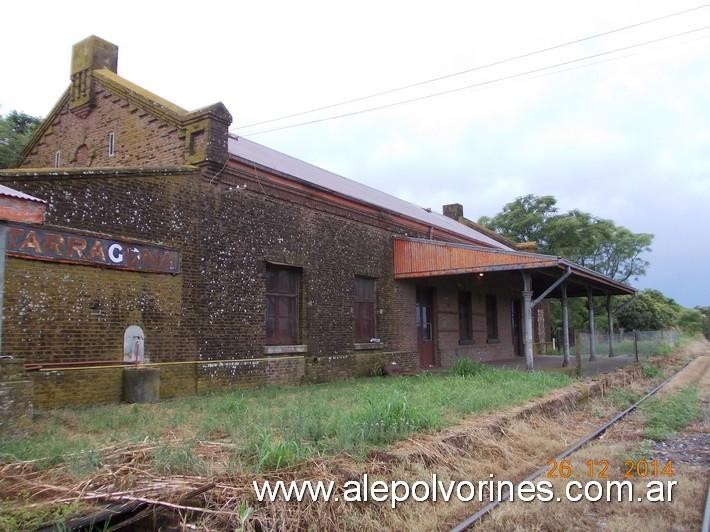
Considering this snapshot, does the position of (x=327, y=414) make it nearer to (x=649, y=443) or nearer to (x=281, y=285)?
(x=649, y=443)

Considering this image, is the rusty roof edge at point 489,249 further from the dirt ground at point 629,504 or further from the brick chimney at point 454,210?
the brick chimney at point 454,210

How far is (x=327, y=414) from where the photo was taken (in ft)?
25.8

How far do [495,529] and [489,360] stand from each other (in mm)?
17345

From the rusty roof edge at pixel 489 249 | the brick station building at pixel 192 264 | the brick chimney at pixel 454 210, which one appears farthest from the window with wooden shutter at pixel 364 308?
the brick chimney at pixel 454 210

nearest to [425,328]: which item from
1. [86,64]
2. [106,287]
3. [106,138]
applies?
[106,138]

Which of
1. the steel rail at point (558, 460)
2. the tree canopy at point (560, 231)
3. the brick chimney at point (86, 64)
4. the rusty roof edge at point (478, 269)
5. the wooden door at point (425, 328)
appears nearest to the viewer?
the steel rail at point (558, 460)

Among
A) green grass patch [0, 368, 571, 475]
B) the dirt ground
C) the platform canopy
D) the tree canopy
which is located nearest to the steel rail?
the dirt ground

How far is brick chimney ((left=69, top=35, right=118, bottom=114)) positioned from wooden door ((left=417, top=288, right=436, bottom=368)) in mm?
11081

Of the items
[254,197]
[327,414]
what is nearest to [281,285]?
[254,197]

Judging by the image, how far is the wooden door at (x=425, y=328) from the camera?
18.3m

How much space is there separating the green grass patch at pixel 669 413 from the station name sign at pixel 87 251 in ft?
28.6

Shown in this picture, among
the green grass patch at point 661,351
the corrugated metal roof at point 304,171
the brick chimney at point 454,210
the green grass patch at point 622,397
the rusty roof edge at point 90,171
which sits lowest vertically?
the green grass patch at point 622,397

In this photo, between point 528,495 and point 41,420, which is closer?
point 528,495

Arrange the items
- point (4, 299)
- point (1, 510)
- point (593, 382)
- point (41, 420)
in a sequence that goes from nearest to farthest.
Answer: point (1, 510) < point (41, 420) < point (4, 299) < point (593, 382)
